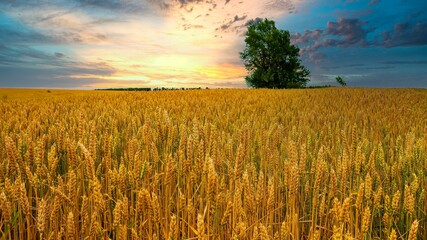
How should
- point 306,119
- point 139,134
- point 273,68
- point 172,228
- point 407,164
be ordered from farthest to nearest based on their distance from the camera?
1. point 273,68
2. point 306,119
3. point 139,134
4. point 407,164
5. point 172,228

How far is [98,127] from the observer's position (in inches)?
175

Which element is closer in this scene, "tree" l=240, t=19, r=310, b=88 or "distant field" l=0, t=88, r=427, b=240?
"distant field" l=0, t=88, r=427, b=240

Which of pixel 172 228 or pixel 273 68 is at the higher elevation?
pixel 273 68

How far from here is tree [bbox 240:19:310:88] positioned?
46969 millimetres

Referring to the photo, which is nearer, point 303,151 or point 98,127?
point 303,151

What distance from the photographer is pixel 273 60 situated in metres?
48.1

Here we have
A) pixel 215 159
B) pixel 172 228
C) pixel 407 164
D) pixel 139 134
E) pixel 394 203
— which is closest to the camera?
pixel 172 228

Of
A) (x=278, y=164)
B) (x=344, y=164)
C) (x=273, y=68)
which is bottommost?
(x=278, y=164)

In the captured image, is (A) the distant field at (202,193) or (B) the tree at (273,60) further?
(B) the tree at (273,60)

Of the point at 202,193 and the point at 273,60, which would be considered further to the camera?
the point at 273,60

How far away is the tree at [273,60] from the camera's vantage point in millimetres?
46969

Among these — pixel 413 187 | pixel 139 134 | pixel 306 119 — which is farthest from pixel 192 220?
pixel 306 119

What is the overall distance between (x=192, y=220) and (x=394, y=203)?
3.81ft

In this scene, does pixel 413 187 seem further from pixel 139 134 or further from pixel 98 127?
pixel 98 127
